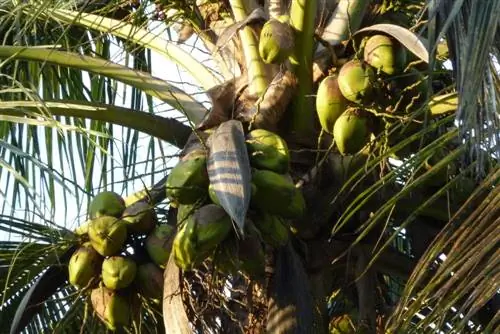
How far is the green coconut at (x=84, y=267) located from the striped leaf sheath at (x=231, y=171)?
417 millimetres

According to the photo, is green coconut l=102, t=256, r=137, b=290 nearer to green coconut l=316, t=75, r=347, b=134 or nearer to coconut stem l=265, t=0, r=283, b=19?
Answer: green coconut l=316, t=75, r=347, b=134

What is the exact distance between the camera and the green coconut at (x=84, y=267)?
101 inches

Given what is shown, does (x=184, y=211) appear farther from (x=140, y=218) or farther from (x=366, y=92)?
(x=366, y=92)

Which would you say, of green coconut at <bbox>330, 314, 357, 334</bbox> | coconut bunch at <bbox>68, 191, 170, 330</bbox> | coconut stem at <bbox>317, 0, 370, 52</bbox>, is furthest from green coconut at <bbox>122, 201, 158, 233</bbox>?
green coconut at <bbox>330, 314, 357, 334</bbox>

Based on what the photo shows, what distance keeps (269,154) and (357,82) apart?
0.24 meters

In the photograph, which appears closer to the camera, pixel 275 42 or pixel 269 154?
pixel 269 154

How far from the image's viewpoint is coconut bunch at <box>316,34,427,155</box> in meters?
2.37

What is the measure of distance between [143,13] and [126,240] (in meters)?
0.80

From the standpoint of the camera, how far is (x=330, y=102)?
2.41 m

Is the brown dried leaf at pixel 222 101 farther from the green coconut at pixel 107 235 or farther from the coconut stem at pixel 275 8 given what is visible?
the green coconut at pixel 107 235

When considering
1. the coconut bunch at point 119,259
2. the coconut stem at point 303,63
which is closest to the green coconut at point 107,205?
the coconut bunch at point 119,259

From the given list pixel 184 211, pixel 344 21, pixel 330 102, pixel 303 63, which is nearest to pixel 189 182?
pixel 184 211

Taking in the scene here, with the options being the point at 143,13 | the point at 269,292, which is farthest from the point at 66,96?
the point at 269,292

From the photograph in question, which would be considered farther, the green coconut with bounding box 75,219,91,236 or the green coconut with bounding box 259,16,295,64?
the green coconut with bounding box 75,219,91,236
